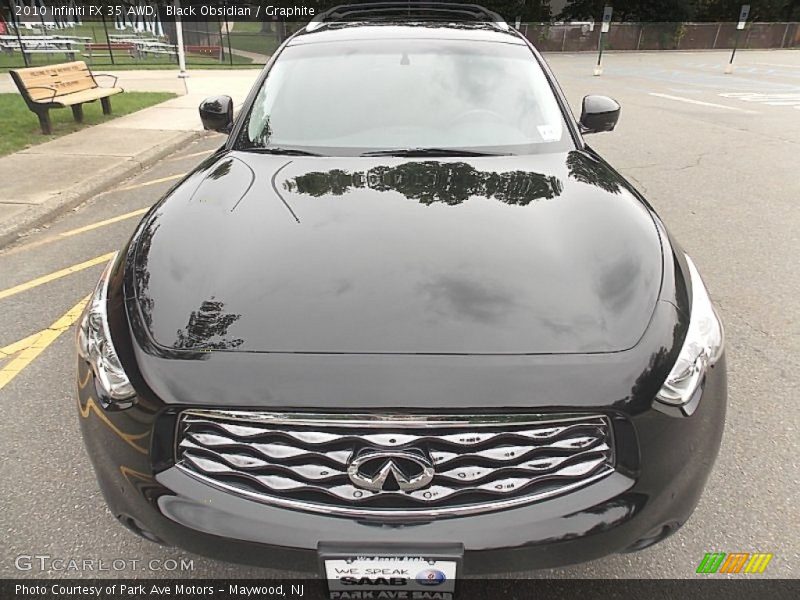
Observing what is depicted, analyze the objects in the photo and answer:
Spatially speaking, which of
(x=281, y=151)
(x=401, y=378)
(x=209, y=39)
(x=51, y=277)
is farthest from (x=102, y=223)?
(x=209, y=39)

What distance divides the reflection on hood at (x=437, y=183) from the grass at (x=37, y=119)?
634 cm

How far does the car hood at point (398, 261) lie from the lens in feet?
5.14

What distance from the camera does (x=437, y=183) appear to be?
7.66ft

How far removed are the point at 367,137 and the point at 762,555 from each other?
220 centimetres

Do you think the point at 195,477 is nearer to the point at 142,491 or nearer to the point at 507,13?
the point at 142,491

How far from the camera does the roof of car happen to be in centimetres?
329

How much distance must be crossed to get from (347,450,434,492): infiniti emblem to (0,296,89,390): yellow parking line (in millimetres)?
2319

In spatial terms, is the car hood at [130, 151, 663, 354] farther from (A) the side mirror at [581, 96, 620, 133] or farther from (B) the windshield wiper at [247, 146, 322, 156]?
(A) the side mirror at [581, 96, 620, 133]

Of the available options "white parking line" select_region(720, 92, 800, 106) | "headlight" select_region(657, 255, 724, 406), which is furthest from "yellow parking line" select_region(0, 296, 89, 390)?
A: "white parking line" select_region(720, 92, 800, 106)

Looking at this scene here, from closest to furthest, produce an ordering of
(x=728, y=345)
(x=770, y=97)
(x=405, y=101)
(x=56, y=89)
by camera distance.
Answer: (x=405, y=101) → (x=728, y=345) → (x=56, y=89) → (x=770, y=97)

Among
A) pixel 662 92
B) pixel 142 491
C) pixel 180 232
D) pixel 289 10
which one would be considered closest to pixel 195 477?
pixel 142 491

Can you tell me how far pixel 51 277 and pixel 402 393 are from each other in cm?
361

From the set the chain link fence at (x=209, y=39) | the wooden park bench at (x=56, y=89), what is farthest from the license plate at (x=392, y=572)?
the chain link fence at (x=209, y=39)

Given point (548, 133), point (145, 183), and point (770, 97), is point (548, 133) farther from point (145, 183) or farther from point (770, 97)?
point (770, 97)
